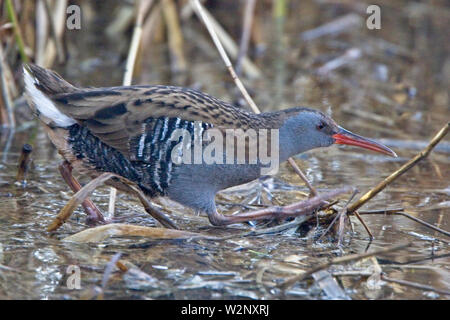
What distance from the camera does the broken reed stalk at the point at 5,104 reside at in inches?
212

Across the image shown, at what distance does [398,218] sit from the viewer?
4285 mm

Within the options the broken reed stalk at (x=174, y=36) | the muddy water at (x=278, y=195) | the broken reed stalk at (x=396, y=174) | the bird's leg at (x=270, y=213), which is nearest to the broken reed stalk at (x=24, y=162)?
the muddy water at (x=278, y=195)

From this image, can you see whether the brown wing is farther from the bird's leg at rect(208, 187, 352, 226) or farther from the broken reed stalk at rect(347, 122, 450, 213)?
the broken reed stalk at rect(347, 122, 450, 213)

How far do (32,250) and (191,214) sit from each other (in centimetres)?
111

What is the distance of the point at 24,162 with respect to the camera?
449cm

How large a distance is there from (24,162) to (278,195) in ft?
5.24

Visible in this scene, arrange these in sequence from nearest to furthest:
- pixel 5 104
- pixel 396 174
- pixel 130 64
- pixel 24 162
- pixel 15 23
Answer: pixel 396 174, pixel 24 162, pixel 130 64, pixel 15 23, pixel 5 104

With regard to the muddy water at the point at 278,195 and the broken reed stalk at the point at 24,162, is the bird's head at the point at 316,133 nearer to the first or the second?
the muddy water at the point at 278,195

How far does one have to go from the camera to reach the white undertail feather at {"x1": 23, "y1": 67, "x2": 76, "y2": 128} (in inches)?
158

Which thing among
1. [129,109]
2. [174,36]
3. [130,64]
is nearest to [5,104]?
[130,64]

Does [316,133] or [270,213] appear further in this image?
[316,133]

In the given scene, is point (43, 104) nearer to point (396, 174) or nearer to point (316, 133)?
point (316, 133)

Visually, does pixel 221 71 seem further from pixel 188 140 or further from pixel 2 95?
pixel 188 140

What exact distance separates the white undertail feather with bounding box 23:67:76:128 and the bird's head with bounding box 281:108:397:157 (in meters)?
1.24
